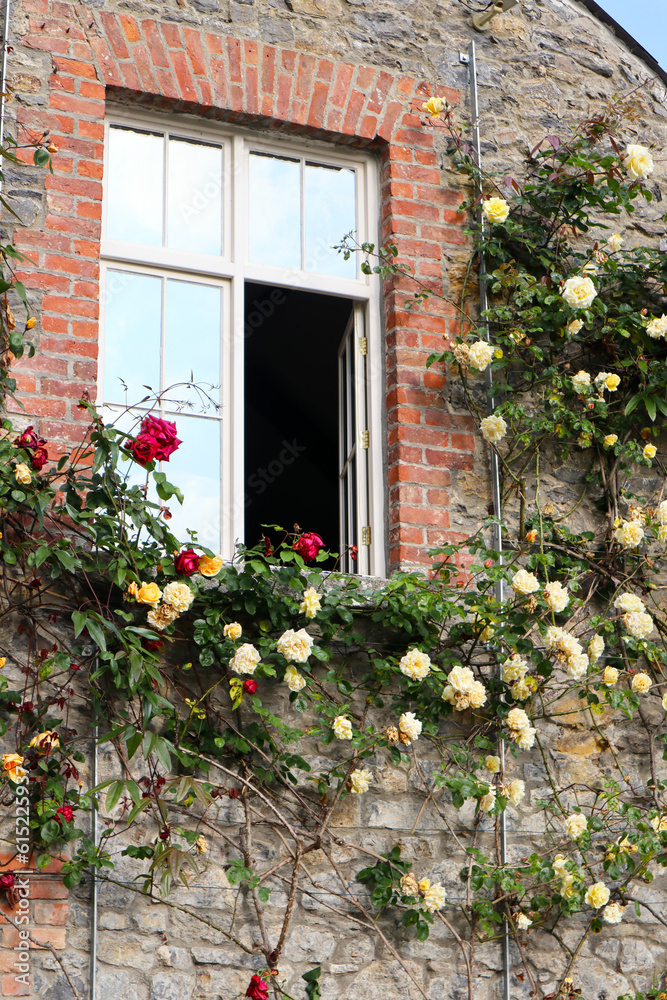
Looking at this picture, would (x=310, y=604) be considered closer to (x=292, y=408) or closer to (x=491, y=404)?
(x=491, y=404)

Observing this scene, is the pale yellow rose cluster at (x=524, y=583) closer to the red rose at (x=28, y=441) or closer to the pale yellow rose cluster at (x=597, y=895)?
the pale yellow rose cluster at (x=597, y=895)

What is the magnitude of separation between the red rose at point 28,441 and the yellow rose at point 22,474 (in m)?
0.07

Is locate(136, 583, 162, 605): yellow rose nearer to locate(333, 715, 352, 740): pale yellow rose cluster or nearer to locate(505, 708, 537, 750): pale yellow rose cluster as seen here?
locate(333, 715, 352, 740): pale yellow rose cluster

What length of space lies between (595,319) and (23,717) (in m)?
2.91

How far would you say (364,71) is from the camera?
201 inches

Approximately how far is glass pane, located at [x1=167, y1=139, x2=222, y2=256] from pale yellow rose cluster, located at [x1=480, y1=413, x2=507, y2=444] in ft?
4.27

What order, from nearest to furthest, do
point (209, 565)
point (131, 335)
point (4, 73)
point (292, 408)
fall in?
1. point (209, 565)
2. point (4, 73)
3. point (131, 335)
4. point (292, 408)

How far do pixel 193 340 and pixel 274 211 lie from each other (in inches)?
28.6

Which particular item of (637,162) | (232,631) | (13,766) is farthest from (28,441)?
(637,162)

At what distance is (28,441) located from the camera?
393 cm

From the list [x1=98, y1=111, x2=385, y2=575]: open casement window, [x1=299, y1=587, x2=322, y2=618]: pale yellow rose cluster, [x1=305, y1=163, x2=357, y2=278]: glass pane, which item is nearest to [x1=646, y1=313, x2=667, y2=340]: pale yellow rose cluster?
[x1=98, y1=111, x2=385, y2=575]: open casement window

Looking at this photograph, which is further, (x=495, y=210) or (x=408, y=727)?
(x=495, y=210)

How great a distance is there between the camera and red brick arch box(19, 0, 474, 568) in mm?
4383

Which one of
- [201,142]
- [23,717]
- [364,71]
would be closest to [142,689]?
[23,717]
